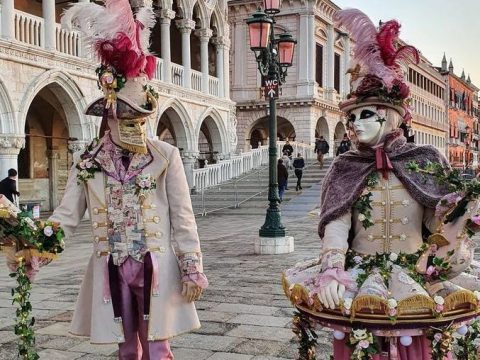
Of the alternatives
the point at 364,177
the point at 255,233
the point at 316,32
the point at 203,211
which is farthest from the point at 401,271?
the point at 316,32

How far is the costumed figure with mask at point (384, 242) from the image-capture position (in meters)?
2.41

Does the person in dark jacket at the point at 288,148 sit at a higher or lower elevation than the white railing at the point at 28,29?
lower

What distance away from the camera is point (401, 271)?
8.50 ft

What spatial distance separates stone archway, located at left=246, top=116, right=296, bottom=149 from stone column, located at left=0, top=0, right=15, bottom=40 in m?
19.6

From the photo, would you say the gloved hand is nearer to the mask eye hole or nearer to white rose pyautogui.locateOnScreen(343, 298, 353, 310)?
white rose pyautogui.locateOnScreen(343, 298, 353, 310)

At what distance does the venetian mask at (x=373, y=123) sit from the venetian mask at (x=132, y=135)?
3.58ft

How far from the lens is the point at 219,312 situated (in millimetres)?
5293

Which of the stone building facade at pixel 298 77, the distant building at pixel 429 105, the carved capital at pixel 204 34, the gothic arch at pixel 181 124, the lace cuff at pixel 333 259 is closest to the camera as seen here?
the lace cuff at pixel 333 259

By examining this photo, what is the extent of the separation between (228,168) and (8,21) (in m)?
9.84

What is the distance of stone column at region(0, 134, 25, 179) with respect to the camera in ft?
41.1

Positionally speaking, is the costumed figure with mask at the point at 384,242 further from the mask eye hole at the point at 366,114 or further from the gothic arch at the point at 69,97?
the gothic arch at the point at 69,97

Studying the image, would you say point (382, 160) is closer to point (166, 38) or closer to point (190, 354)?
point (190, 354)

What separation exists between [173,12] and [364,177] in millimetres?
17189

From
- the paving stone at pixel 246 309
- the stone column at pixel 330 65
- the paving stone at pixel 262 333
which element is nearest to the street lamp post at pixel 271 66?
the paving stone at pixel 246 309
